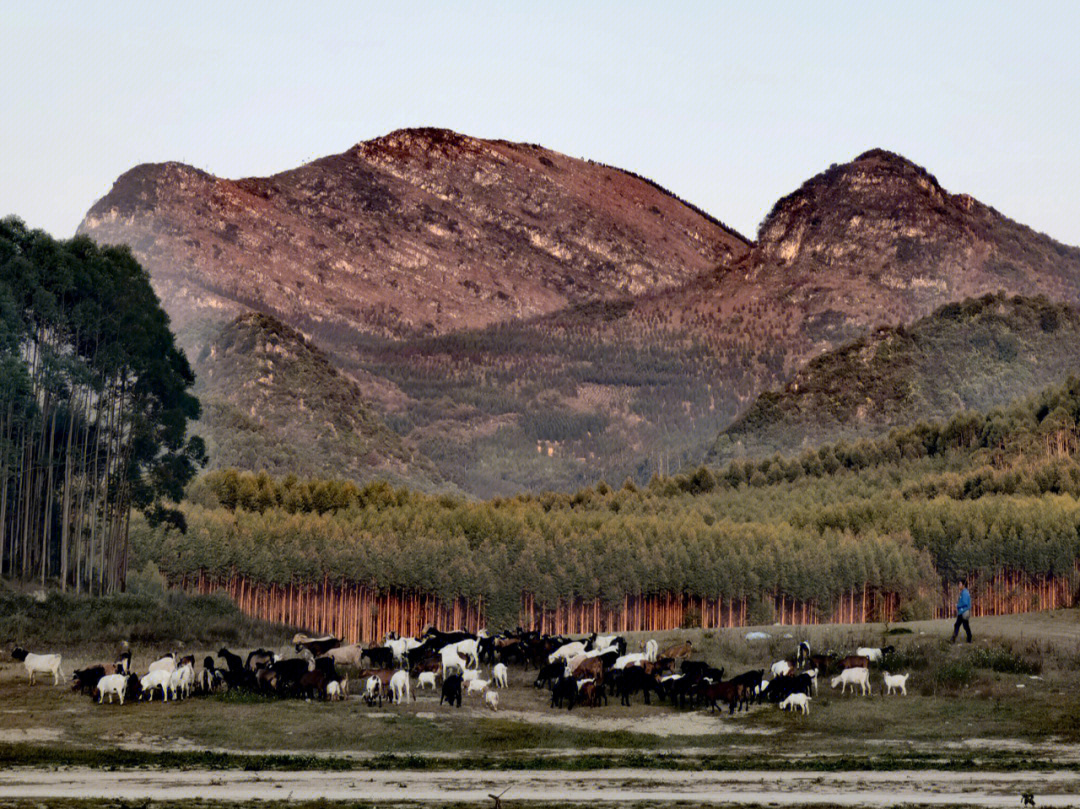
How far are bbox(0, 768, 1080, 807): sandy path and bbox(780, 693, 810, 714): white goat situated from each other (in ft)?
33.4

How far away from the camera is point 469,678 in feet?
155

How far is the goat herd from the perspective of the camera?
4309 cm

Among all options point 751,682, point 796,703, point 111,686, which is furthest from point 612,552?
point 111,686

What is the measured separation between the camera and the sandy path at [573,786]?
2823 cm

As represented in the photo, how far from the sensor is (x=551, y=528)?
122625 mm

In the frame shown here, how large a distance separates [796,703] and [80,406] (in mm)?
50757

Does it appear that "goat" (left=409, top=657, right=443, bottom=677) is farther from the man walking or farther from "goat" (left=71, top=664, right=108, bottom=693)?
the man walking

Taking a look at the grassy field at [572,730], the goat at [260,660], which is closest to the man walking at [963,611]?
the grassy field at [572,730]

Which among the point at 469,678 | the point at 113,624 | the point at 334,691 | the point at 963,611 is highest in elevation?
the point at 963,611

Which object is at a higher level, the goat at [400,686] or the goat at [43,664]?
the goat at [43,664]

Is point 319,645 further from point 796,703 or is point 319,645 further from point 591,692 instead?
point 796,703

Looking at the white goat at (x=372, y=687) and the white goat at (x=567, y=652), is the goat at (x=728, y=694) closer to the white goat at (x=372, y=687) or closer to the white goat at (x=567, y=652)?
the white goat at (x=567, y=652)

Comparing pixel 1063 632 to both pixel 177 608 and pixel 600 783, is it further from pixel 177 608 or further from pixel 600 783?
pixel 177 608

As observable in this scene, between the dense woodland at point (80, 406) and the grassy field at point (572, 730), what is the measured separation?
2756 cm
